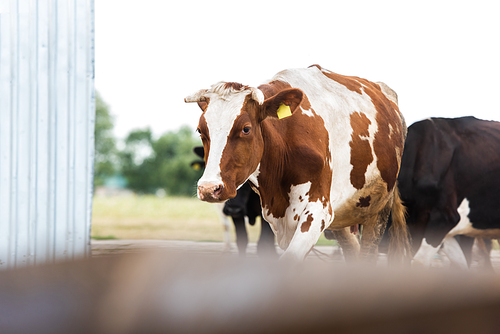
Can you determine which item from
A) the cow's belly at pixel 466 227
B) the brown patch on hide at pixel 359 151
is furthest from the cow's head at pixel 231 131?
the cow's belly at pixel 466 227

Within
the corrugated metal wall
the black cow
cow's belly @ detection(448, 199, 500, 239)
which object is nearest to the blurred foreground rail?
the black cow

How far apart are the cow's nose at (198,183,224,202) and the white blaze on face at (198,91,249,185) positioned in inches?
1.1

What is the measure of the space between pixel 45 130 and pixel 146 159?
66.1ft

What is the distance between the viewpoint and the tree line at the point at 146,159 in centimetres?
2105

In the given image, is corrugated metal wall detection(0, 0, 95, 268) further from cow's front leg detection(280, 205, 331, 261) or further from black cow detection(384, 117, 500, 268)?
black cow detection(384, 117, 500, 268)

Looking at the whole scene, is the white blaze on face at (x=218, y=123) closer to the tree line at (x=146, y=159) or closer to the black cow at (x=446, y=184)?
the black cow at (x=446, y=184)

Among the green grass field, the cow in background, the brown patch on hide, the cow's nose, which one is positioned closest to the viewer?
the cow's nose

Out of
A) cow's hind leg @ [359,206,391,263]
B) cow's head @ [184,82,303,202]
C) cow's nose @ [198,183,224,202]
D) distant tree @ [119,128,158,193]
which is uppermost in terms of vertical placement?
cow's head @ [184,82,303,202]

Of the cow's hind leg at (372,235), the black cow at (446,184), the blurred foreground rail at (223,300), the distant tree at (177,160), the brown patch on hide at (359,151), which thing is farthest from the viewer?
the distant tree at (177,160)

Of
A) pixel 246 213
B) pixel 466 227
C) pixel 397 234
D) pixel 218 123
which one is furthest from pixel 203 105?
pixel 246 213

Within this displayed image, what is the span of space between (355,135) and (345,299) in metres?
1.21

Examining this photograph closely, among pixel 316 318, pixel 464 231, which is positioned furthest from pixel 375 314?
pixel 464 231

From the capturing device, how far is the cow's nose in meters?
1.76

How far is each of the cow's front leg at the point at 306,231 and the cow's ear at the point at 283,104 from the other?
0.45 meters
